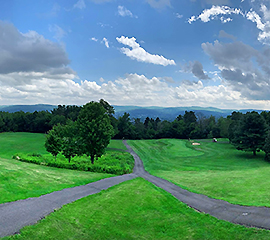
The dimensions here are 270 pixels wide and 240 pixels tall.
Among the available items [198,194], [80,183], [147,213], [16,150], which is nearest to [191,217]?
[147,213]

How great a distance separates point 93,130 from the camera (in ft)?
115

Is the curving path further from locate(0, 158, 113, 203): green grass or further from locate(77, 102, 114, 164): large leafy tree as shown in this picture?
locate(77, 102, 114, 164): large leafy tree

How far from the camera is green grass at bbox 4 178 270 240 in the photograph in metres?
10.2

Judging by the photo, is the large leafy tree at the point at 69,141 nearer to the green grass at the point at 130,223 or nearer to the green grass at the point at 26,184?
the green grass at the point at 26,184

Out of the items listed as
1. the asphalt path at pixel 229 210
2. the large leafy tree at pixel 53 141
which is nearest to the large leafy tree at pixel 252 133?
the asphalt path at pixel 229 210

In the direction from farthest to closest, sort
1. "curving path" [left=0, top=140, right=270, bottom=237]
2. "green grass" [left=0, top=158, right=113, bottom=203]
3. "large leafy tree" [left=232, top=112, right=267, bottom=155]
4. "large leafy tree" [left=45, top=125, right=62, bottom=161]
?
"large leafy tree" [left=232, top=112, right=267, bottom=155] < "large leafy tree" [left=45, top=125, right=62, bottom=161] < "green grass" [left=0, top=158, right=113, bottom=203] < "curving path" [left=0, top=140, right=270, bottom=237]

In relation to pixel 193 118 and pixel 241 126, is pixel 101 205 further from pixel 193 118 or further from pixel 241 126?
pixel 193 118

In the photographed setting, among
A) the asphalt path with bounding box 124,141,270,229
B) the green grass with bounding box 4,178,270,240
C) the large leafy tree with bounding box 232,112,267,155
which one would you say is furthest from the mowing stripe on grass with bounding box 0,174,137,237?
the large leafy tree with bounding box 232,112,267,155

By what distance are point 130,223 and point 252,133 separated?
155ft

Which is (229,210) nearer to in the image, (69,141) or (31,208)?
(31,208)

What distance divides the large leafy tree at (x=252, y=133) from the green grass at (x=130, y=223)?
4164 centimetres

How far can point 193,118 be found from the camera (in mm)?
134625

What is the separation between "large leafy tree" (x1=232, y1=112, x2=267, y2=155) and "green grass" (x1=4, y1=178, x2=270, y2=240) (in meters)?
41.6

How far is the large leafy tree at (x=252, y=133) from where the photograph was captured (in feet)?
159
